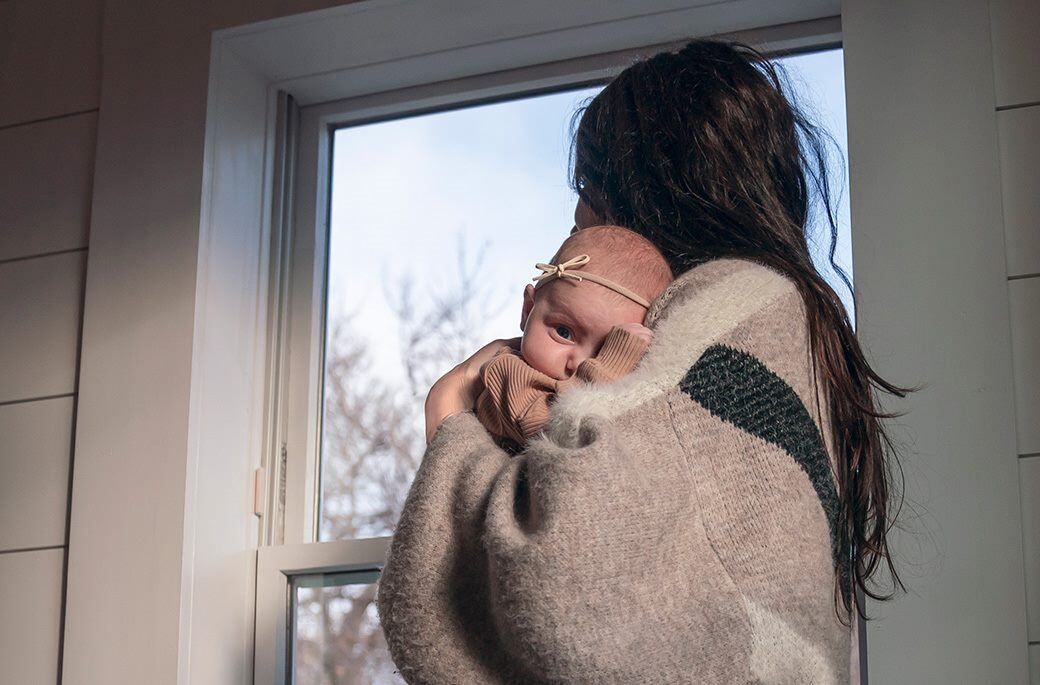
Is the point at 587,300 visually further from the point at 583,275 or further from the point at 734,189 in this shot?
the point at 734,189

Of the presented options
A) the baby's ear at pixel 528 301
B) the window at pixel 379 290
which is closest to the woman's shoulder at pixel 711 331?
the baby's ear at pixel 528 301

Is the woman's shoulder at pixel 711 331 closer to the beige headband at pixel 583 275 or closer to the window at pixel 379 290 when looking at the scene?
the beige headband at pixel 583 275

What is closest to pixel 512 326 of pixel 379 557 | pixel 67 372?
pixel 379 557

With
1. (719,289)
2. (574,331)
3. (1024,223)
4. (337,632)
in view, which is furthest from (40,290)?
(1024,223)

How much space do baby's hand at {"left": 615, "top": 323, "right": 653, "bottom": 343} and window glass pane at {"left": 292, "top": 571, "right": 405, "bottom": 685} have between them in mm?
941

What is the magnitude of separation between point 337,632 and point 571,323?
973 mm

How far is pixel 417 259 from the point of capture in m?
2.16

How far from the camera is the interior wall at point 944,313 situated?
158 centimetres

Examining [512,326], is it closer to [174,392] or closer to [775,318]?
[174,392]

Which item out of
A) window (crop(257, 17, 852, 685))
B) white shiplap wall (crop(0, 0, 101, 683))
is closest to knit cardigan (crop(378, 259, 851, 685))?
window (crop(257, 17, 852, 685))

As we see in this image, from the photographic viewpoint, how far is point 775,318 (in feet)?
3.98

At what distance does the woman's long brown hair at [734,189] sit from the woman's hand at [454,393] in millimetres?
230

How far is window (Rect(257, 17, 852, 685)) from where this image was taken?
202 cm

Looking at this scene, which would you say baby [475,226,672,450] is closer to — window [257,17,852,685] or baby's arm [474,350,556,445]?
baby's arm [474,350,556,445]
